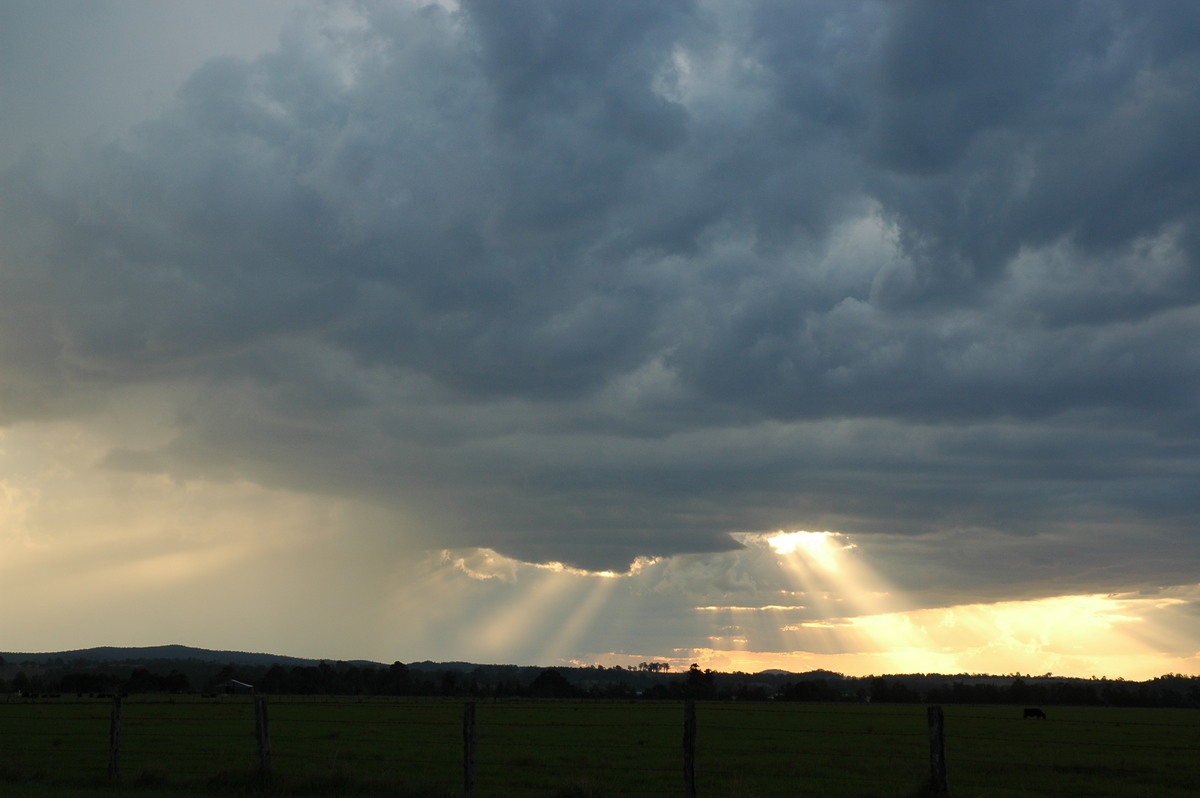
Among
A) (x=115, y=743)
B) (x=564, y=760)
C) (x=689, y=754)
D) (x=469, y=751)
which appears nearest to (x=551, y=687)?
(x=564, y=760)

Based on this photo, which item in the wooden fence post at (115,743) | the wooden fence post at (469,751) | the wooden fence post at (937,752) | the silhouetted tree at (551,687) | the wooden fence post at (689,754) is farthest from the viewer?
the silhouetted tree at (551,687)

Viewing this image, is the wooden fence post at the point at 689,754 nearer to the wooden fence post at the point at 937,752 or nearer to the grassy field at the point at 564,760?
the grassy field at the point at 564,760

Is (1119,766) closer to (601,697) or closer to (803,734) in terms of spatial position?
(803,734)

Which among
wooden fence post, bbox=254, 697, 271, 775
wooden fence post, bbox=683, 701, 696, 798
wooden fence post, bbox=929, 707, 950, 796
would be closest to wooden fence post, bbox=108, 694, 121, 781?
wooden fence post, bbox=254, 697, 271, 775

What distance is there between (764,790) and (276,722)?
49.5 metres

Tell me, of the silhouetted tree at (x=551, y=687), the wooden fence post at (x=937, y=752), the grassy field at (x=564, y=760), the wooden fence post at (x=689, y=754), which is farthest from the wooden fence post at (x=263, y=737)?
the silhouetted tree at (x=551, y=687)

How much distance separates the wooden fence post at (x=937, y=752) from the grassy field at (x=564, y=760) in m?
1.90

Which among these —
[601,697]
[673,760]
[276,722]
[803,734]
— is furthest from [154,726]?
[601,697]

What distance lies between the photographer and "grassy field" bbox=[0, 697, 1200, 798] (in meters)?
25.8

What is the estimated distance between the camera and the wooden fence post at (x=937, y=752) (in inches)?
846

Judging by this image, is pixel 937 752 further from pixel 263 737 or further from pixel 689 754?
pixel 263 737

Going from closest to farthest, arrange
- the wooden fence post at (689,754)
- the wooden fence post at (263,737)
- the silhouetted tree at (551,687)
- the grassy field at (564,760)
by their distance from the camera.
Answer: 1. the wooden fence post at (689,754)
2. the wooden fence post at (263,737)
3. the grassy field at (564,760)
4. the silhouetted tree at (551,687)

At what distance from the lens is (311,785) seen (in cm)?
2397

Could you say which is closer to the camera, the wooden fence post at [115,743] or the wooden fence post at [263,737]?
the wooden fence post at [263,737]
